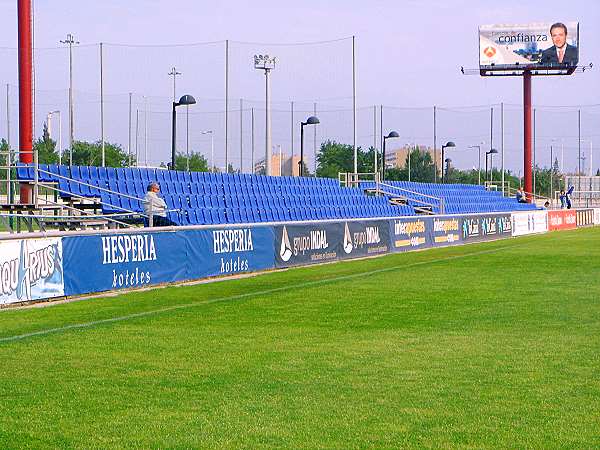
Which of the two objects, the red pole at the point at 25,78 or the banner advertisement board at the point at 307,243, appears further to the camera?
the banner advertisement board at the point at 307,243

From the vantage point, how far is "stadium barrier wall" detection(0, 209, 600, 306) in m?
16.4

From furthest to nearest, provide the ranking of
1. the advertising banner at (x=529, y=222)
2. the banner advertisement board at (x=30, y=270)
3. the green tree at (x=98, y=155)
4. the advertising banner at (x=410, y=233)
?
the green tree at (x=98, y=155)
the advertising banner at (x=529, y=222)
the advertising banner at (x=410, y=233)
the banner advertisement board at (x=30, y=270)

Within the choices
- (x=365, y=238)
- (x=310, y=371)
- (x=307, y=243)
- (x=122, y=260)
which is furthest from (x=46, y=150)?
(x=310, y=371)

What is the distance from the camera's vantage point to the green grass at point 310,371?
710 cm

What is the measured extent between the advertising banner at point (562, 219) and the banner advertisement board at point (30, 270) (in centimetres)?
4440

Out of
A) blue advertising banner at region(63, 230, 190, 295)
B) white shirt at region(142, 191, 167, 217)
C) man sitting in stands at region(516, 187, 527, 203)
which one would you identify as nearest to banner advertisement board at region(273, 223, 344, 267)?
white shirt at region(142, 191, 167, 217)

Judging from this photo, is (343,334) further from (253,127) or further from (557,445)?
(253,127)

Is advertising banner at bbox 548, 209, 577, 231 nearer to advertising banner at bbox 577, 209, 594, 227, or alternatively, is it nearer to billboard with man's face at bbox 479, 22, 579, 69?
advertising banner at bbox 577, 209, 594, 227

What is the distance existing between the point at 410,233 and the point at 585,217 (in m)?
37.6

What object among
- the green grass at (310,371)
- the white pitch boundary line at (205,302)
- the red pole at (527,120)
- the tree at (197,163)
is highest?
Result: the red pole at (527,120)

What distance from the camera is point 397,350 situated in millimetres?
10891

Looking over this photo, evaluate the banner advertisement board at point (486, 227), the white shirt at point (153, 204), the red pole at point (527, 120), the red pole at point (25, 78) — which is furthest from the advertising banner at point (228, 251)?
the red pole at point (527, 120)

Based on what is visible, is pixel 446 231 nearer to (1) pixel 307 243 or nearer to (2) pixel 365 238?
(2) pixel 365 238

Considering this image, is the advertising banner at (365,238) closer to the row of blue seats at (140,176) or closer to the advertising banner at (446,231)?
the advertising banner at (446,231)
